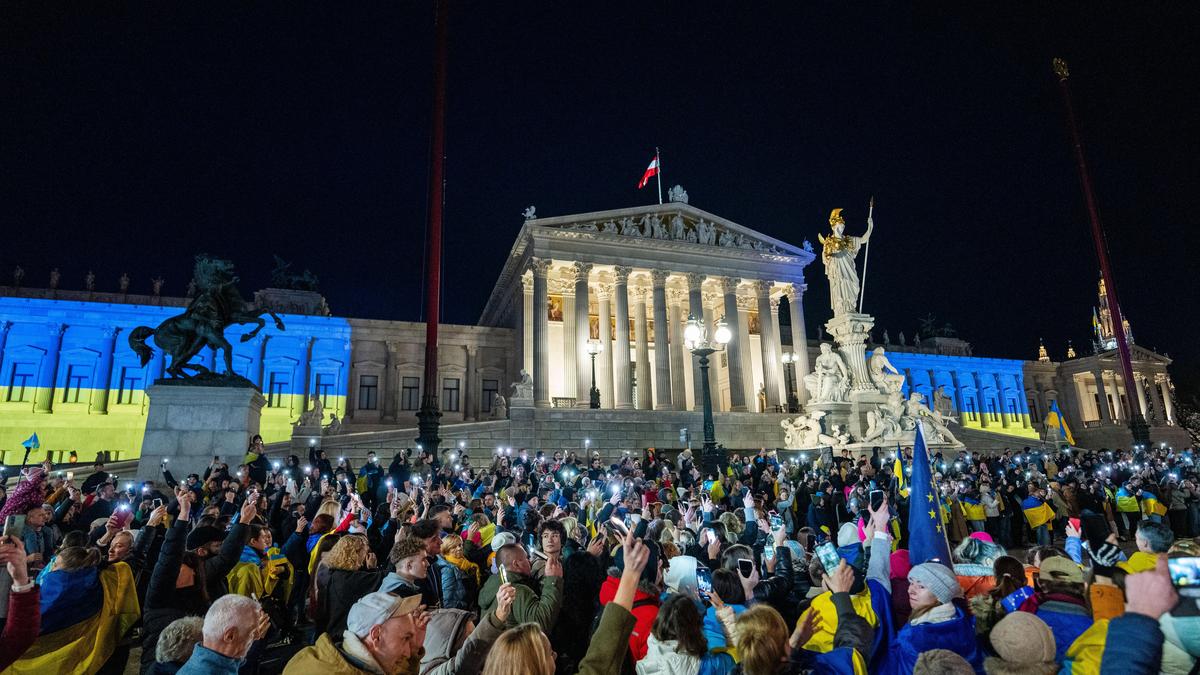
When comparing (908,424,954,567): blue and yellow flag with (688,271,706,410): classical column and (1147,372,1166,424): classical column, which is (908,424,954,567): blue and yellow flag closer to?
(688,271,706,410): classical column

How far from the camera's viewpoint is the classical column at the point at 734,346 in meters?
39.5

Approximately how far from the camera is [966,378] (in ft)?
209

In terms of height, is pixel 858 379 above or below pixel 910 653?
above

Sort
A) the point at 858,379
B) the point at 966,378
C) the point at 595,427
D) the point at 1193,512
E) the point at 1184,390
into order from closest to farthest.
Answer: the point at 1193,512, the point at 858,379, the point at 595,427, the point at 966,378, the point at 1184,390

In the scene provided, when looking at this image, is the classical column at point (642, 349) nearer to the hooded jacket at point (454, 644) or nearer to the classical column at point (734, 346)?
the classical column at point (734, 346)

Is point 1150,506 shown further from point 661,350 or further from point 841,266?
point 661,350

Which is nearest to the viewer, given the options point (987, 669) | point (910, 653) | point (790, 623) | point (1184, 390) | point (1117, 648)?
point (1117, 648)

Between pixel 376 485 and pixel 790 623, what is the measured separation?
11.9 m

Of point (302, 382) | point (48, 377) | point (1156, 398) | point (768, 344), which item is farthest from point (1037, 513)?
point (1156, 398)

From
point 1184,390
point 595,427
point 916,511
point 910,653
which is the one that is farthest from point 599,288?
point 1184,390

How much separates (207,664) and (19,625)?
1732 mm

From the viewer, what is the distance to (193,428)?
16016mm

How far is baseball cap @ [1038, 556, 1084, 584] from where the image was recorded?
12.9 ft

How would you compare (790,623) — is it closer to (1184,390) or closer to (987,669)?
(987,669)
